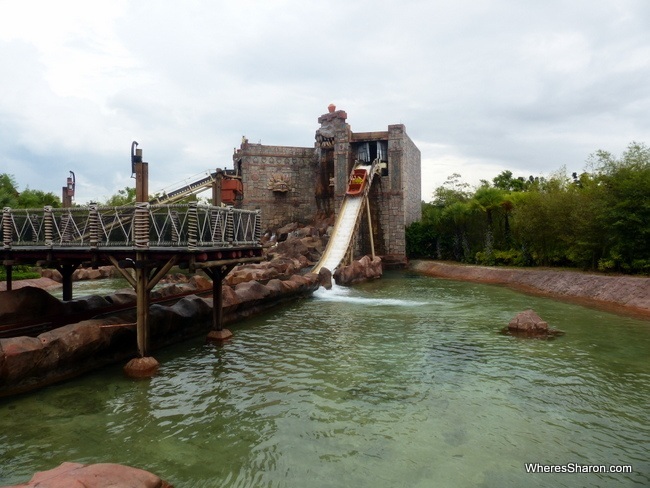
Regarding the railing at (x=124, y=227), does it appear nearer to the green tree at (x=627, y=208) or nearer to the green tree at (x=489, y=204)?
the green tree at (x=627, y=208)

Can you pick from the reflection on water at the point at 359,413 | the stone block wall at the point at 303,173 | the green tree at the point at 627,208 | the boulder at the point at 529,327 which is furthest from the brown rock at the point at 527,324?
the stone block wall at the point at 303,173

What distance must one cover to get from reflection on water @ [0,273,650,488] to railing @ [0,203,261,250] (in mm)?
3165

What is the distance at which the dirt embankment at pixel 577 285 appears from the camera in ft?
60.2

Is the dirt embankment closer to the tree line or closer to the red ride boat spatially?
the tree line

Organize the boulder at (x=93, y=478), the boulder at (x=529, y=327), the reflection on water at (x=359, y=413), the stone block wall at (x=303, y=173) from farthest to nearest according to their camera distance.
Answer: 1. the stone block wall at (x=303, y=173)
2. the boulder at (x=529, y=327)
3. the reflection on water at (x=359, y=413)
4. the boulder at (x=93, y=478)

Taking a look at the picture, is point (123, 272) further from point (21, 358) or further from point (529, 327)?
point (529, 327)

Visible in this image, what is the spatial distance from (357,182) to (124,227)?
2738 centimetres

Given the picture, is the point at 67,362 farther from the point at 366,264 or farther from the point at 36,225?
the point at 366,264

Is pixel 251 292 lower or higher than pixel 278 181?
lower

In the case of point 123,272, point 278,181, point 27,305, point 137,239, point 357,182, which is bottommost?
point 27,305

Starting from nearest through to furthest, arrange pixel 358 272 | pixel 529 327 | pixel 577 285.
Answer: pixel 529 327 → pixel 577 285 → pixel 358 272

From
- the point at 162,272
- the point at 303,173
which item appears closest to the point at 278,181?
the point at 303,173

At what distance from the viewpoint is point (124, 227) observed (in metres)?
12.0

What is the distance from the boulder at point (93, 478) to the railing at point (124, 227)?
625cm
